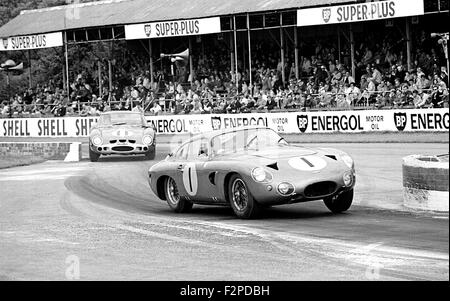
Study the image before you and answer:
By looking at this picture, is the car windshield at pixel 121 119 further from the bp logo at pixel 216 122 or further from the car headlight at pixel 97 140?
the bp logo at pixel 216 122

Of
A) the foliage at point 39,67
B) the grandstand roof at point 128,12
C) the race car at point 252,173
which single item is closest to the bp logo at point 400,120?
the grandstand roof at point 128,12

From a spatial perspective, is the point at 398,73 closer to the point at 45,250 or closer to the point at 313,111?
the point at 313,111

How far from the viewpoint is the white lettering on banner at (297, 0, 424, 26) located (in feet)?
106

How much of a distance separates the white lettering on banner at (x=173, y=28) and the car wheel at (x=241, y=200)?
88.3 ft

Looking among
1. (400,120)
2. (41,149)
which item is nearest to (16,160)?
(41,149)

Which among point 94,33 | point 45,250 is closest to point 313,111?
point 94,33

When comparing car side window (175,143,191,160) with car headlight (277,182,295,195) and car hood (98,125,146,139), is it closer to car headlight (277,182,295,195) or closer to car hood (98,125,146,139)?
car headlight (277,182,295,195)

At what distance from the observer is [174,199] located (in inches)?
553

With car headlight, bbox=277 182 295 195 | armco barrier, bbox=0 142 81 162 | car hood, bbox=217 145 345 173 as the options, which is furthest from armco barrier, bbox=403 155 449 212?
armco barrier, bbox=0 142 81 162

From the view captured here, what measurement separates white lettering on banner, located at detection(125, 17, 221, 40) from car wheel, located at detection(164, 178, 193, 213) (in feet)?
83.1

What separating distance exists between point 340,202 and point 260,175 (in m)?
1.31
